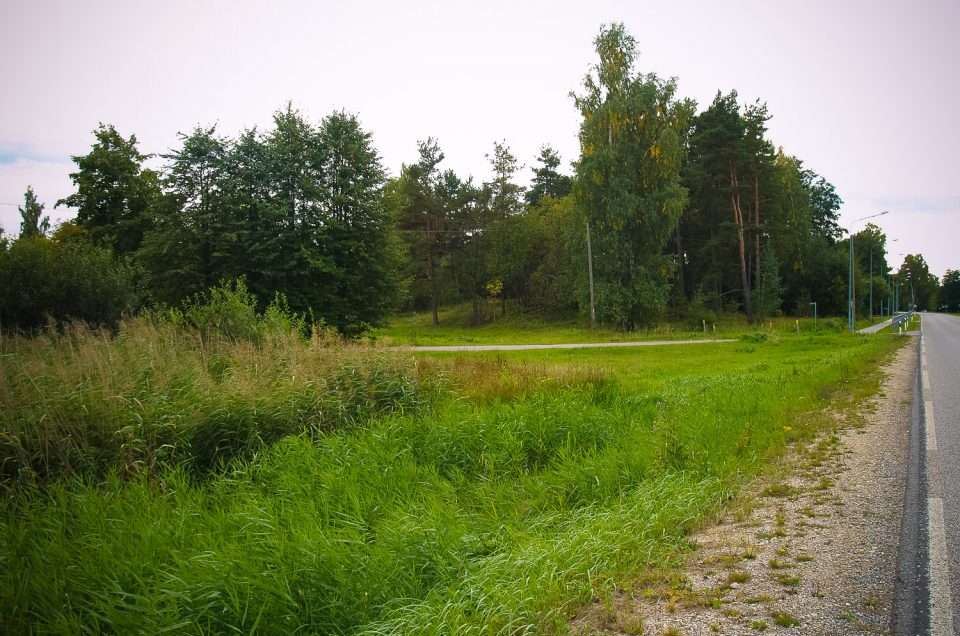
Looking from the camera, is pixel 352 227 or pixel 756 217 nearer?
pixel 352 227

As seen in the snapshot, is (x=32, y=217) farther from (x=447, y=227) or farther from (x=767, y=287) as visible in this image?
(x=767, y=287)

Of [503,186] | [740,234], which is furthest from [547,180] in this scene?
[740,234]

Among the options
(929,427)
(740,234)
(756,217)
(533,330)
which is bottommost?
(929,427)

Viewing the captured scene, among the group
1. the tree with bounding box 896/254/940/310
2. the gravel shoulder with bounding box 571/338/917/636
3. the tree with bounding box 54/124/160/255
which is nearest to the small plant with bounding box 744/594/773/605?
the gravel shoulder with bounding box 571/338/917/636

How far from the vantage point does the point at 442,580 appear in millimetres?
4258

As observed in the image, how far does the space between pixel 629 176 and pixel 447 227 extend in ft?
76.0

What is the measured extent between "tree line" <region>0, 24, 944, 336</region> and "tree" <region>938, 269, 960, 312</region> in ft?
309

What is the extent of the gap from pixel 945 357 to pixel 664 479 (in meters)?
18.6

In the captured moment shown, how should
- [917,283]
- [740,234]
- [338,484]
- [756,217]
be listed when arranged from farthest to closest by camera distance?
[917,283]
[756,217]
[740,234]
[338,484]

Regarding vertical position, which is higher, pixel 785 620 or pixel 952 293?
pixel 952 293

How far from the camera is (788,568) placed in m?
3.83

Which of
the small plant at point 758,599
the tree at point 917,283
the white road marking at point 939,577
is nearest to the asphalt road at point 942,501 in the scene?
the white road marking at point 939,577

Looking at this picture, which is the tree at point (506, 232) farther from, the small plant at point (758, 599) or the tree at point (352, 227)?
the small plant at point (758, 599)

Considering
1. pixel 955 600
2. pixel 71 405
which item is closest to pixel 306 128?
pixel 71 405
